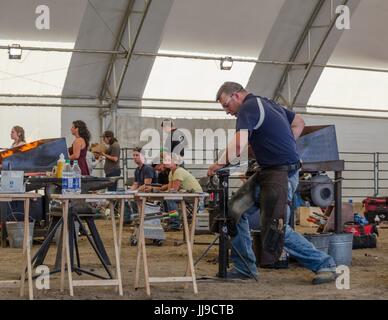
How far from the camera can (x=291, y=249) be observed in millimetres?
5617

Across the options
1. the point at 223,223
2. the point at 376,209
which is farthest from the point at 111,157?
the point at 223,223

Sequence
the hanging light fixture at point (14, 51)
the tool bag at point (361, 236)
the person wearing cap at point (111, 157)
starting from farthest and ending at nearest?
the hanging light fixture at point (14, 51) → the person wearing cap at point (111, 157) → the tool bag at point (361, 236)

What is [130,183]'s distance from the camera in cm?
1263

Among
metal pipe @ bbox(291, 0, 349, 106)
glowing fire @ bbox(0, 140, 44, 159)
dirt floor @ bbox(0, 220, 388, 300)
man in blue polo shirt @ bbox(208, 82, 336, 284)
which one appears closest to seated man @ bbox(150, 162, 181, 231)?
glowing fire @ bbox(0, 140, 44, 159)

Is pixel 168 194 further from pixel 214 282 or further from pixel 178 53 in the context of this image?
pixel 178 53

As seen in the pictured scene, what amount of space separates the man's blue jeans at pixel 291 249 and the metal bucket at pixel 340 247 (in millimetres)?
890

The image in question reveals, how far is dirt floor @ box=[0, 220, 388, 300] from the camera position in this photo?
511cm

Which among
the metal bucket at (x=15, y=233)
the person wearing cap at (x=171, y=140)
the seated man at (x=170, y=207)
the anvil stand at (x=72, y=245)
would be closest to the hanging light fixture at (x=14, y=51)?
the person wearing cap at (x=171, y=140)

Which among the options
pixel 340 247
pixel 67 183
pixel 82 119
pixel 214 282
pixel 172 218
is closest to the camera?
pixel 67 183

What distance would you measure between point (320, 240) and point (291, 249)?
0.98 metres

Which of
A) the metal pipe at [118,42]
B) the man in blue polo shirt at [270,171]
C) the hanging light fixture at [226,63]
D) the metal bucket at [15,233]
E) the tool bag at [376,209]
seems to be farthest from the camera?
the hanging light fixture at [226,63]

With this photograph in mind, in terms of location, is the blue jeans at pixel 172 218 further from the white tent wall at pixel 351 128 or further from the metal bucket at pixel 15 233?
the white tent wall at pixel 351 128

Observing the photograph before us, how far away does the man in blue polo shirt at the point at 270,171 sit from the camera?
5449 millimetres

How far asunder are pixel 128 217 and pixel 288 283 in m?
5.86
